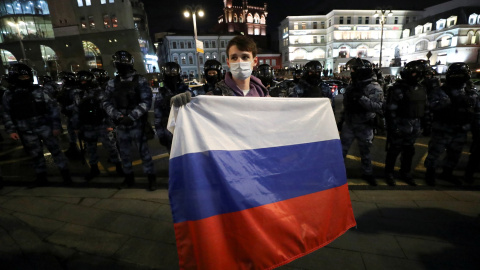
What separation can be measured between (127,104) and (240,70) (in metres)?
2.63

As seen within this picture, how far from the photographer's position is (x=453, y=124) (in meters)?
4.15

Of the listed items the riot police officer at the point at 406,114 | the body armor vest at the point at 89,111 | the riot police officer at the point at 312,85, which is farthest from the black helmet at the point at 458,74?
the body armor vest at the point at 89,111

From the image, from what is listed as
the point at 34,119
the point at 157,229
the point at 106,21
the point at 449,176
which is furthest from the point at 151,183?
the point at 106,21

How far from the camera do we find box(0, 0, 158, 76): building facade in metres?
43.2

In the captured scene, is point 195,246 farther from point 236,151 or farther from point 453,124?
point 453,124

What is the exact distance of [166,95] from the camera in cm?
464

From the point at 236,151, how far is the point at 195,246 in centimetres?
74

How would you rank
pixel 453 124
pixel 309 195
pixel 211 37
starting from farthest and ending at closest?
pixel 211 37 → pixel 453 124 → pixel 309 195

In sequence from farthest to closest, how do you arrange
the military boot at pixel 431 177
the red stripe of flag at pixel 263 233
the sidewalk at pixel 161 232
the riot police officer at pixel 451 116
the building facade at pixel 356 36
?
the building facade at pixel 356 36, the military boot at pixel 431 177, the riot police officer at pixel 451 116, the sidewalk at pixel 161 232, the red stripe of flag at pixel 263 233

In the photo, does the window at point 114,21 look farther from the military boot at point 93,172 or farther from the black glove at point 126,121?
the black glove at point 126,121

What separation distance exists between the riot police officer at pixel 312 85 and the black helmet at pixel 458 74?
1.98 metres

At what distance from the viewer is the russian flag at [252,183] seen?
170cm

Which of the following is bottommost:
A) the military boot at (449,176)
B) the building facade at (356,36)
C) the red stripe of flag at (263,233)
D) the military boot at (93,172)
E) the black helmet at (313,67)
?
the military boot at (449,176)

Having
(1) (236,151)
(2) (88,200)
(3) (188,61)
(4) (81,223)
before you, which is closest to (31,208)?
(2) (88,200)
